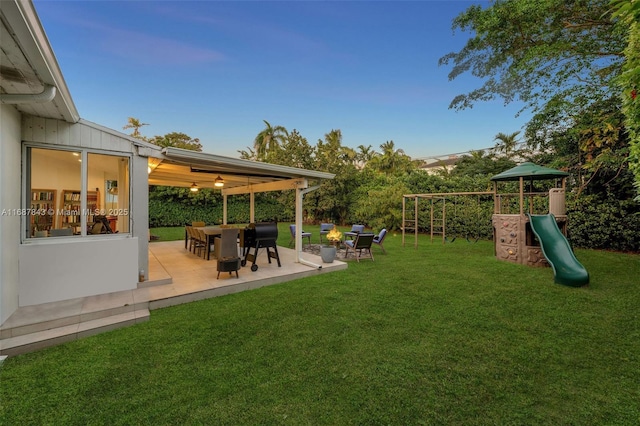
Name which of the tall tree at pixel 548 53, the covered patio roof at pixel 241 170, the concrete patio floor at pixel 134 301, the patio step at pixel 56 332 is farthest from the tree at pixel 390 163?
the patio step at pixel 56 332

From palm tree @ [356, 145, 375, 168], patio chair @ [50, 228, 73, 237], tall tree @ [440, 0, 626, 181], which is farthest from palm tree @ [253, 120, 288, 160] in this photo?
patio chair @ [50, 228, 73, 237]

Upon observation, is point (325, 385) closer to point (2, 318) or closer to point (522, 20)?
point (2, 318)

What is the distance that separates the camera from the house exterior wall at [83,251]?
410cm

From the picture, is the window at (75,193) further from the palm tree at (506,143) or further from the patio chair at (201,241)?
the palm tree at (506,143)

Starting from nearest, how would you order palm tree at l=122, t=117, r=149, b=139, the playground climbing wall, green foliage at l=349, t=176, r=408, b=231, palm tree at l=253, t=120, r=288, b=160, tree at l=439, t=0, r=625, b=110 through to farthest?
the playground climbing wall, tree at l=439, t=0, r=625, b=110, green foliage at l=349, t=176, r=408, b=231, palm tree at l=122, t=117, r=149, b=139, palm tree at l=253, t=120, r=288, b=160

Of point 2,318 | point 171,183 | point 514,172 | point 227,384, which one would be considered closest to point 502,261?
point 514,172

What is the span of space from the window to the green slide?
8955 millimetres

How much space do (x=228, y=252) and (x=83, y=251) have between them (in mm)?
2466

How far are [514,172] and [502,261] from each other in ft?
9.16

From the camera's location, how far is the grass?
2.27m

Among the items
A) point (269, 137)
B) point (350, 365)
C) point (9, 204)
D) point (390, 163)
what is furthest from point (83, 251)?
point (390, 163)

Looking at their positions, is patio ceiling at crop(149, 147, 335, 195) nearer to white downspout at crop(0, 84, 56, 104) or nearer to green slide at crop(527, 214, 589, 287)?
white downspout at crop(0, 84, 56, 104)

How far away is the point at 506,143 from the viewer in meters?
25.5

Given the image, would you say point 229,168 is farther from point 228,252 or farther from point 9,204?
point 9,204
